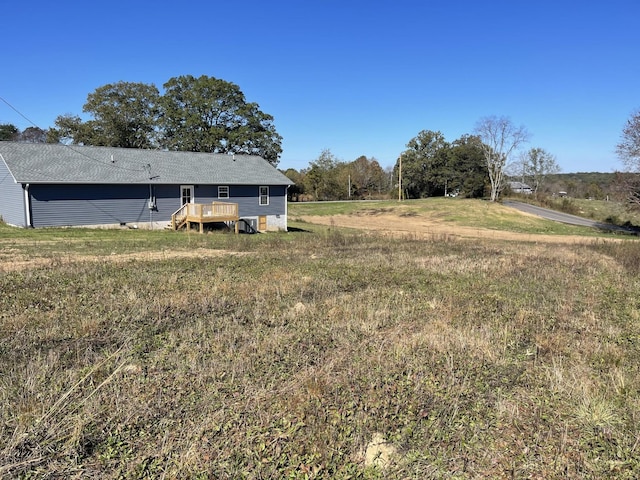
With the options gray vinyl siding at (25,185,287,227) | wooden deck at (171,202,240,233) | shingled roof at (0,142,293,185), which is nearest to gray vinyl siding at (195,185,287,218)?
gray vinyl siding at (25,185,287,227)

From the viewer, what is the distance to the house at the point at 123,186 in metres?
20.3

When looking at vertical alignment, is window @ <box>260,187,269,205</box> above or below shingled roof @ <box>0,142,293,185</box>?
below

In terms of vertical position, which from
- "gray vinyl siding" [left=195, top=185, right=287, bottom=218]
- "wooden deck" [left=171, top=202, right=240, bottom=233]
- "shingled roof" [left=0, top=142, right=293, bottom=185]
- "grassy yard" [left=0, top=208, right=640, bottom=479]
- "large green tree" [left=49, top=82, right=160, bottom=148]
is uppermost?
"large green tree" [left=49, top=82, right=160, bottom=148]

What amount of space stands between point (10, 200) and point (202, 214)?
941cm

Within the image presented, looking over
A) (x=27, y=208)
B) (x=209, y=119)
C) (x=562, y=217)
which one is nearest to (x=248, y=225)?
(x=27, y=208)

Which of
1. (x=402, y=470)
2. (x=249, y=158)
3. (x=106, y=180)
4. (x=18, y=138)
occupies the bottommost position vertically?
(x=402, y=470)

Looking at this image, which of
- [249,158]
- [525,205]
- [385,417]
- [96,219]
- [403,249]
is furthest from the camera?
[525,205]

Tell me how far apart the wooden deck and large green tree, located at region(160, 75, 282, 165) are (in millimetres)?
20840

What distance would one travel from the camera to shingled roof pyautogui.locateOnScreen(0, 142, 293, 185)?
20656 millimetres

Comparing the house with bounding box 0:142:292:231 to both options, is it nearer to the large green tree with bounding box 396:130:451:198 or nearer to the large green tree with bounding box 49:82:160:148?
the large green tree with bounding box 49:82:160:148

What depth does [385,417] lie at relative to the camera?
136 inches

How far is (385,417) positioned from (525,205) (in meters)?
52.4

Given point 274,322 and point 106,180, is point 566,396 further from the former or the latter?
point 106,180

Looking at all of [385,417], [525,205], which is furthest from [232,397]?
[525,205]
